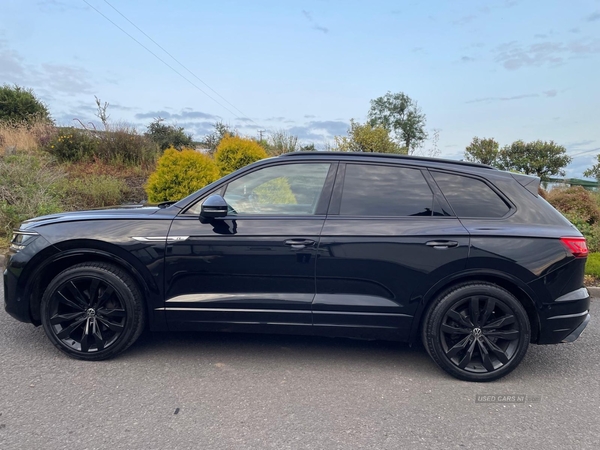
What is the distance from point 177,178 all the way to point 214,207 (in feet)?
16.7

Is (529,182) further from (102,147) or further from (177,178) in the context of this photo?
(102,147)

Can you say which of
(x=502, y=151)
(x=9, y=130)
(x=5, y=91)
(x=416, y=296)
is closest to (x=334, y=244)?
(x=416, y=296)

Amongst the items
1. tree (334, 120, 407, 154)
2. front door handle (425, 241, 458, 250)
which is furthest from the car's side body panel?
tree (334, 120, 407, 154)

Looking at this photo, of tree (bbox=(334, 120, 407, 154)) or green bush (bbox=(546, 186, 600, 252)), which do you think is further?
tree (bbox=(334, 120, 407, 154))

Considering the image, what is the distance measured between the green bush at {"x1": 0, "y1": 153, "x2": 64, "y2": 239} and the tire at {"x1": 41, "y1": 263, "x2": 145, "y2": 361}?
468 centimetres

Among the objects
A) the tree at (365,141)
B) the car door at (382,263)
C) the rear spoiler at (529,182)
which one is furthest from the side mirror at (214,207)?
the tree at (365,141)

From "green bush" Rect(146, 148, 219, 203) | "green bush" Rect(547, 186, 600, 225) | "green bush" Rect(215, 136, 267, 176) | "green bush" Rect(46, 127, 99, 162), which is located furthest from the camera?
"green bush" Rect(46, 127, 99, 162)

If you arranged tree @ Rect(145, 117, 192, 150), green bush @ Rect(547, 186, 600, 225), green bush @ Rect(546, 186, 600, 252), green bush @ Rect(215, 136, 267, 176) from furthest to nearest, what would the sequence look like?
1. tree @ Rect(145, 117, 192, 150)
2. green bush @ Rect(215, 136, 267, 176)
3. green bush @ Rect(547, 186, 600, 225)
4. green bush @ Rect(546, 186, 600, 252)

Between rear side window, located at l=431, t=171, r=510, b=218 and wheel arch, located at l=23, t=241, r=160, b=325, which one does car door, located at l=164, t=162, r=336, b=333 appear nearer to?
wheel arch, located at l=23, t=241, r=160, b=325

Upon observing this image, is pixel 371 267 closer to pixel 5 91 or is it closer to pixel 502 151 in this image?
pixel 5 91

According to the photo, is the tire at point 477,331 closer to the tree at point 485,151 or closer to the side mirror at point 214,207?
the side mirror at point 214,207

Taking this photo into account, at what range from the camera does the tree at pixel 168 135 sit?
671 inches

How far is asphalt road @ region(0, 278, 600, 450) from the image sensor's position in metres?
2.49

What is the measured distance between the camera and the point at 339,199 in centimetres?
337
